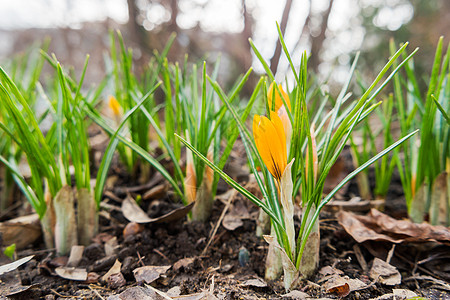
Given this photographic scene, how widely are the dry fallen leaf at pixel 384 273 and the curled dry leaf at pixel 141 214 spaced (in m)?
0.54

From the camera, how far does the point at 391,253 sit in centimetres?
91

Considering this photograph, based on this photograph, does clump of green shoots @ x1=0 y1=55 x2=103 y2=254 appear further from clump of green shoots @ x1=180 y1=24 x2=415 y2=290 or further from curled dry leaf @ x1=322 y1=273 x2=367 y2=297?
curled dry leaf @ x1=322 y1=273 x2=367 y2=297

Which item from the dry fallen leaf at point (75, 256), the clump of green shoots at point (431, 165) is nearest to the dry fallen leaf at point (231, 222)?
the dry fallen leaf at point (75, 256)

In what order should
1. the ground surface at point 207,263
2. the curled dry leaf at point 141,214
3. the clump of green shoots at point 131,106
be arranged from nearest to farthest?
the ground surface at point 207,263 < the curled dry leaf at point 141,214 < the clump of green shoots at point 131,106

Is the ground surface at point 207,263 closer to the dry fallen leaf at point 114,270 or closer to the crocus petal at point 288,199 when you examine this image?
the dry fallen leaf at point 114,270

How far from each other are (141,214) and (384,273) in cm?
77

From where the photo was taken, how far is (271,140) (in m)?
0.68

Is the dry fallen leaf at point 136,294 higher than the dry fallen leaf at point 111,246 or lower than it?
lower

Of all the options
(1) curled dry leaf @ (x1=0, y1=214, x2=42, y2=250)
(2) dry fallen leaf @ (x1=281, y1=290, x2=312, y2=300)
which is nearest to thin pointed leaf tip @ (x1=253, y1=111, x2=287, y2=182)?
(2) dry fallen leaf @ (x1=281, y1=290, x2=312, y2=300)

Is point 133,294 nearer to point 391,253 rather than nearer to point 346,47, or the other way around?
point 391,253

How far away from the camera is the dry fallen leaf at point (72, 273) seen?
0.87 m

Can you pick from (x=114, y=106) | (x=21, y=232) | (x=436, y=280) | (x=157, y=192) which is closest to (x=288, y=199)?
(x=436, y=280)

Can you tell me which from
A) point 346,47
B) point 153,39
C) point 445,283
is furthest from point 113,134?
point 346,47

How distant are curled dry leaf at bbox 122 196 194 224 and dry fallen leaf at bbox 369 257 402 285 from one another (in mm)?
541
